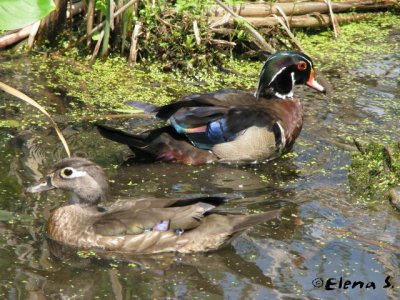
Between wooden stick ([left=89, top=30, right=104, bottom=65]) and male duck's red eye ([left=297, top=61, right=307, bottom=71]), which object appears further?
wooden stick ([left=89, top=30, right=104, bottom=65])

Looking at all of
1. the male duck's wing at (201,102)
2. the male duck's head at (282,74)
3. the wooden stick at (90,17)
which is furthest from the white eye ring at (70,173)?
the wooden stick at (90,17)

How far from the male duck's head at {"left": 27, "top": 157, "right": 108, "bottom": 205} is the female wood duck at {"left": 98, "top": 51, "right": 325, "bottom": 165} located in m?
1.12

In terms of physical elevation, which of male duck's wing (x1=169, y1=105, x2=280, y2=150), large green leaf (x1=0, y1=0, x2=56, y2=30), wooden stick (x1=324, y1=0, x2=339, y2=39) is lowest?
wooden stick (x1=324, y1=0, x2=339, y2=39)

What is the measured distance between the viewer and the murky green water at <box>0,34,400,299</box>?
485 centimetres

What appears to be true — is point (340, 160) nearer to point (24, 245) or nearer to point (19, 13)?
point (24, 245)

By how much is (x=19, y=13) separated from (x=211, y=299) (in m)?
2.34

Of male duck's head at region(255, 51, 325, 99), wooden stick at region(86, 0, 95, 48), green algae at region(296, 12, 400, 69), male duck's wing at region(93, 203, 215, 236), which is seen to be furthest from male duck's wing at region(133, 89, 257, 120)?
green algae at region(296, 12, 400, 69)

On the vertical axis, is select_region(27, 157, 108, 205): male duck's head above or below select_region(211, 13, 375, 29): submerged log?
above

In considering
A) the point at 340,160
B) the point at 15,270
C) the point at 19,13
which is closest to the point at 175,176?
the point at 340,160

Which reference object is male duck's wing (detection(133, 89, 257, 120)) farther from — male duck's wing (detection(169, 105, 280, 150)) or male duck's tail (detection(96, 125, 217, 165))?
male duck's tail (detection(96, 125, 217, 165))

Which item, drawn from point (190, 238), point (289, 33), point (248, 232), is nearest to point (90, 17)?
point (289, 33)

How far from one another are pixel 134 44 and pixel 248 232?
3.57 m

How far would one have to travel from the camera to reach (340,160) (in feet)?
23.1

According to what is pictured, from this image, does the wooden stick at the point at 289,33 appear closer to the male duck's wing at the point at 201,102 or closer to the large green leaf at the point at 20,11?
the male duck's wing at the point at 201,102
